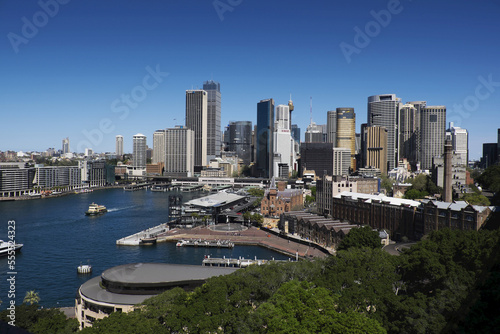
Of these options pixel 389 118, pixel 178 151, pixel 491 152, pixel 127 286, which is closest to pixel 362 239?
pixel 127 286

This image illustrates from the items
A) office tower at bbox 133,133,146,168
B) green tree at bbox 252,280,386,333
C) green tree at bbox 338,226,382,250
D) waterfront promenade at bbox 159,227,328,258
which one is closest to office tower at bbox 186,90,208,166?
office tower at bbox 133,133,146,168

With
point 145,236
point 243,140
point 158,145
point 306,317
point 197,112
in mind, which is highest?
point 197,112

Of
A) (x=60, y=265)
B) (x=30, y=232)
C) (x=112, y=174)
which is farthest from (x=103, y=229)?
(x=112, y=174)

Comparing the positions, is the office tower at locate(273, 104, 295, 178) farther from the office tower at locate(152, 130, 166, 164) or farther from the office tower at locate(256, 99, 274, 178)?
the office tower at locate(152, 130, 166, 164)

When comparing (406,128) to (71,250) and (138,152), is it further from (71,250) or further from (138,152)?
(71,250)

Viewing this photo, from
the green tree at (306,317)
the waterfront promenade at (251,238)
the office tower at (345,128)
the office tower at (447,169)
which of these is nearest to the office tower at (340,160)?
the office tower at (345,128)

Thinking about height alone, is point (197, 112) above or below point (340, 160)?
above
